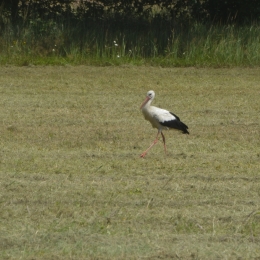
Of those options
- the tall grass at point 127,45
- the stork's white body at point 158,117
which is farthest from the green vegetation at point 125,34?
the stork's white body at point 158,117

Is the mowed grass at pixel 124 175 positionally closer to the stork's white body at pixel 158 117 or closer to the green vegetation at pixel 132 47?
the stork's white body at pixel 158 117

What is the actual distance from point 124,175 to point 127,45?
955 cm

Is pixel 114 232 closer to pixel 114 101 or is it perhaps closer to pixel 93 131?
pixel 93 131

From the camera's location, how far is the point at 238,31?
17.5 meters

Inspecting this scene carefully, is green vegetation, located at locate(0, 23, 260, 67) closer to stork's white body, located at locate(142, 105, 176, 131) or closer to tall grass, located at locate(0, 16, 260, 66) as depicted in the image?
tall grass, located at locate(0, 16, 260, 66)

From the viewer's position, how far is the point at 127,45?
1719 centimetres

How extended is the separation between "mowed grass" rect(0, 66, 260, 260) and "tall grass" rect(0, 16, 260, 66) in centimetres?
256

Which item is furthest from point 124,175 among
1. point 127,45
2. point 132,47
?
point 127,45

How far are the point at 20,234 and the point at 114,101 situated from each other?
6.71 m

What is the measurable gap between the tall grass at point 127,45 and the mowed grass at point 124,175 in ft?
8.39

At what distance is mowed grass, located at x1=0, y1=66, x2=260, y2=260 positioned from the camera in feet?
19.2

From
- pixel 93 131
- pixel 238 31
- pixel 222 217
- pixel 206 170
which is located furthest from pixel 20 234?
pixel 238 31

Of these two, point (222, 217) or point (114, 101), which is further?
point (114, 101)

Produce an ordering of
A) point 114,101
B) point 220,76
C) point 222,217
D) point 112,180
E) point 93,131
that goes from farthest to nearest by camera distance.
Result: 1. point 220,76
2. point 114,101
3. point 93,131
4. point 112,180
5. point 222,217
